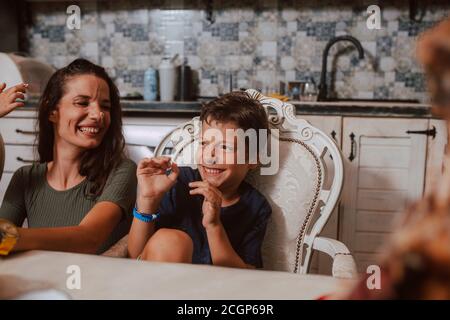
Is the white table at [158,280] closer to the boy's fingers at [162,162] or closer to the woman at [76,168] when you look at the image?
the boy's fingers at [162,162]

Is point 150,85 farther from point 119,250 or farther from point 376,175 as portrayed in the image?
point 119,250

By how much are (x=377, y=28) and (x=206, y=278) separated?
2.10 m

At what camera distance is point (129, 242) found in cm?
97

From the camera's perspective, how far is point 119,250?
3.37 feet

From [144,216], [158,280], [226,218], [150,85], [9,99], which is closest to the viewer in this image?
[158,280]

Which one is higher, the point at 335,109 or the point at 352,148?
the point at 335,109

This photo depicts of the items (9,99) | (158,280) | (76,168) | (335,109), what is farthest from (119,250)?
(335,109)

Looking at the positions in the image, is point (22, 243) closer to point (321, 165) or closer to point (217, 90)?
point (321, 165)

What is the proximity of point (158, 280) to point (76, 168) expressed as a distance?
2.22ft

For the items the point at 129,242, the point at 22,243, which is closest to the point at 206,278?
the point at 22,243

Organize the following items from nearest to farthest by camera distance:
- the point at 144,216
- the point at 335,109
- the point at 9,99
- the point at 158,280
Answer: the point at 158,280
the point at 9,99
the point at 144,216
the point at 335,109

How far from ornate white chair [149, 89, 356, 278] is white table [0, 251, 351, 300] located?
18.1 inches

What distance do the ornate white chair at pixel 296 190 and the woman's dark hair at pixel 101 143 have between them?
350 mm

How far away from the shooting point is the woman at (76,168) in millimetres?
1066
